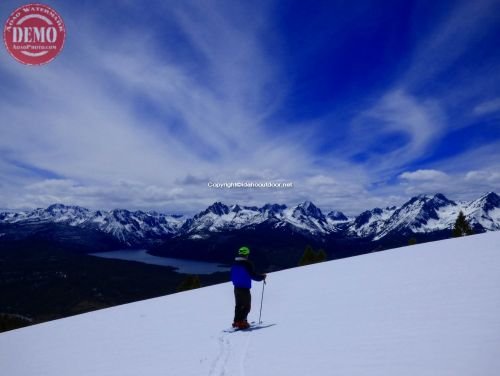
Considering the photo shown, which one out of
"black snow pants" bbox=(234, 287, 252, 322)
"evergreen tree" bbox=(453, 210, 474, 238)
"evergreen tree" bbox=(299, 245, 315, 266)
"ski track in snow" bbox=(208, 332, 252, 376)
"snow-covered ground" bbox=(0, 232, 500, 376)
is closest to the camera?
"snow-covered ground" bbox=(0, 232, 500, 376)

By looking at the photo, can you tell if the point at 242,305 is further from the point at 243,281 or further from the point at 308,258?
the point at 308,258

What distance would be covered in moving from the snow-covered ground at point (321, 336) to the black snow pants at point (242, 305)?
764 millimetres

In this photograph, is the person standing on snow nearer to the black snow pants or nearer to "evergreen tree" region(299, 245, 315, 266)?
the black snow pants

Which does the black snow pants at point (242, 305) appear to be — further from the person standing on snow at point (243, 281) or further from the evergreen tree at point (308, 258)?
the evergreen tree at point (308, 258)

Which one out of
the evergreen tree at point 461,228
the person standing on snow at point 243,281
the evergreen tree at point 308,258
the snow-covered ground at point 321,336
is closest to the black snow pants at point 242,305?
the person standing on snow at point 243,281

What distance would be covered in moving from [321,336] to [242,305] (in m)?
3.42

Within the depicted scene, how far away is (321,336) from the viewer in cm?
832

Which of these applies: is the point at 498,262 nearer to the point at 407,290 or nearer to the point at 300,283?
the point at 407,290

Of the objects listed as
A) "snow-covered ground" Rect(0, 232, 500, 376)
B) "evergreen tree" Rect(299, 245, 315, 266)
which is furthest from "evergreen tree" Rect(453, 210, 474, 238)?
"snow-covered ground" Rect(0, 232, 500, 376)

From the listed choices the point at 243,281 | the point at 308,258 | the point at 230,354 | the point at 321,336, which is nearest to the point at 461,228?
the point at 308,258

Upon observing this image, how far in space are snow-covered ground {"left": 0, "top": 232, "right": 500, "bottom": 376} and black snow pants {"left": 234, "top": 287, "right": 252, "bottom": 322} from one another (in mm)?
764

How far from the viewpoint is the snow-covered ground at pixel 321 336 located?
20.0 ft

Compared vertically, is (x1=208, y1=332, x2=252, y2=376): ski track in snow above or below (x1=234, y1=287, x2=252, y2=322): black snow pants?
below

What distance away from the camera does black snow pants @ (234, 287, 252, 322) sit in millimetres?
11023
